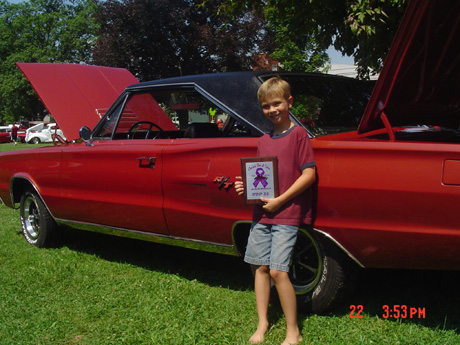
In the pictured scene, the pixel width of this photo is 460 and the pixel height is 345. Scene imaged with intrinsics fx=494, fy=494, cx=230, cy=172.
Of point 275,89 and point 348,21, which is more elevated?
point 348,21

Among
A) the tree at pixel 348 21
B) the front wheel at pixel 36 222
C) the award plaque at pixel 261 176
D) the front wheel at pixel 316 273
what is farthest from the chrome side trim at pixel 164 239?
the tree at pixel 348 21

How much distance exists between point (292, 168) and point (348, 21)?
2.73 meters

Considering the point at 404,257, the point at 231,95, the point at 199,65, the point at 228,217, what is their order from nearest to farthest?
the point at 404,257 < the point at 228,217 < the point at 231,95 < the point at 199,65

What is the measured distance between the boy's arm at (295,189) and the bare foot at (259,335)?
709 mm

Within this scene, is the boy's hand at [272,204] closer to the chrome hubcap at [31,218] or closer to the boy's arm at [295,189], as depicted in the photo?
the boy's arm at [295,189]

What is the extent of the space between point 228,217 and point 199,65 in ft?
82.0

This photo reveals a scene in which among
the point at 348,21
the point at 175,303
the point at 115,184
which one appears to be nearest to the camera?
the point at 175,303

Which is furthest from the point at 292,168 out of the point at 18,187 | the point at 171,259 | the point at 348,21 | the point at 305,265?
the point at 18,187

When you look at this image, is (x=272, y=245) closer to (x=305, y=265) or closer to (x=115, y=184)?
(x=305, y=265)

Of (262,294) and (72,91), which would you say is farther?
(72,91)

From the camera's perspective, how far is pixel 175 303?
11.4 ft

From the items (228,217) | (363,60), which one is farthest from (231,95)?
(363,60)

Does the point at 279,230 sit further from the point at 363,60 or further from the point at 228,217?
the point at 363,60

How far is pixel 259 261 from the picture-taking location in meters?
2.81
